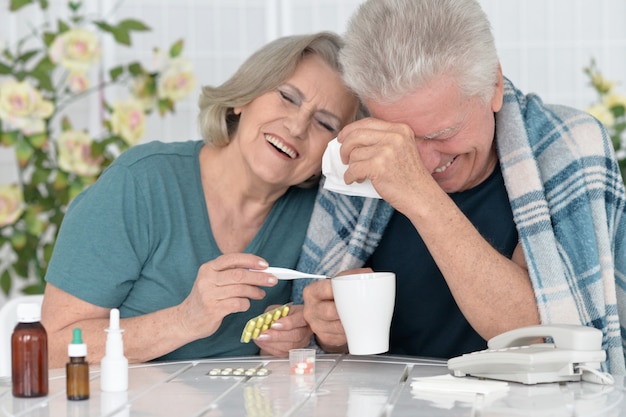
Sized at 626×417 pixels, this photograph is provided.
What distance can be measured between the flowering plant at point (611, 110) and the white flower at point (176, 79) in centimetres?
145

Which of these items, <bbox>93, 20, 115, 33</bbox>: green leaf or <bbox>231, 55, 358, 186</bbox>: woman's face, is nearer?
<bbox>231, 55, 358, 186</bbox>: woman's face

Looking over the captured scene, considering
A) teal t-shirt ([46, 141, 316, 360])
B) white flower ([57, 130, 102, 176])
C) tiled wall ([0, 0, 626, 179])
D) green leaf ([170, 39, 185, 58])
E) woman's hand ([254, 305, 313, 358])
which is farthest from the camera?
tiled wall ([0, 0, 626, 179])

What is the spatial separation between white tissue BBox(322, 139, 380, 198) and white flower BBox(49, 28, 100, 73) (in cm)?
170

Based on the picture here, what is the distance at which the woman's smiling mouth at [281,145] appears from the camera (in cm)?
197

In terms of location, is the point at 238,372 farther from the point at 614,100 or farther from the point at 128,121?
the point at 614,100

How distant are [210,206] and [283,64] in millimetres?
353

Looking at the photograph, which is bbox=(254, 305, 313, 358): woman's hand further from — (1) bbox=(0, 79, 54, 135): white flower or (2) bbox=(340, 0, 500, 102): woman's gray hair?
(1) bbox=(0, 79, 54, 135): white flower

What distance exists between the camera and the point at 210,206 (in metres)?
2.04

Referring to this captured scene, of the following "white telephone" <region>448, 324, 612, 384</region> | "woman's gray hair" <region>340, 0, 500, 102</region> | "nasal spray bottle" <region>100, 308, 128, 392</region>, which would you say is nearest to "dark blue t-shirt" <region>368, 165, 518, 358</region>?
"woman's gray hair" <region>340, 0, 500, 102</region>

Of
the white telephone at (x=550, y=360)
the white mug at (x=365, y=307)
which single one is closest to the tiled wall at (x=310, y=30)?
the white mug at (x=365, y=307)

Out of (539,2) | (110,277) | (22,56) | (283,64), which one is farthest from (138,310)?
(539,2)

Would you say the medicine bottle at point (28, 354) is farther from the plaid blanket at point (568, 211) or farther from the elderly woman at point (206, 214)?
the plaid blanket at point (568, 211)

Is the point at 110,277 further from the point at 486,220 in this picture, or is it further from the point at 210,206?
the point at 486,220

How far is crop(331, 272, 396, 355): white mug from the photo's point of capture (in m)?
1.53
